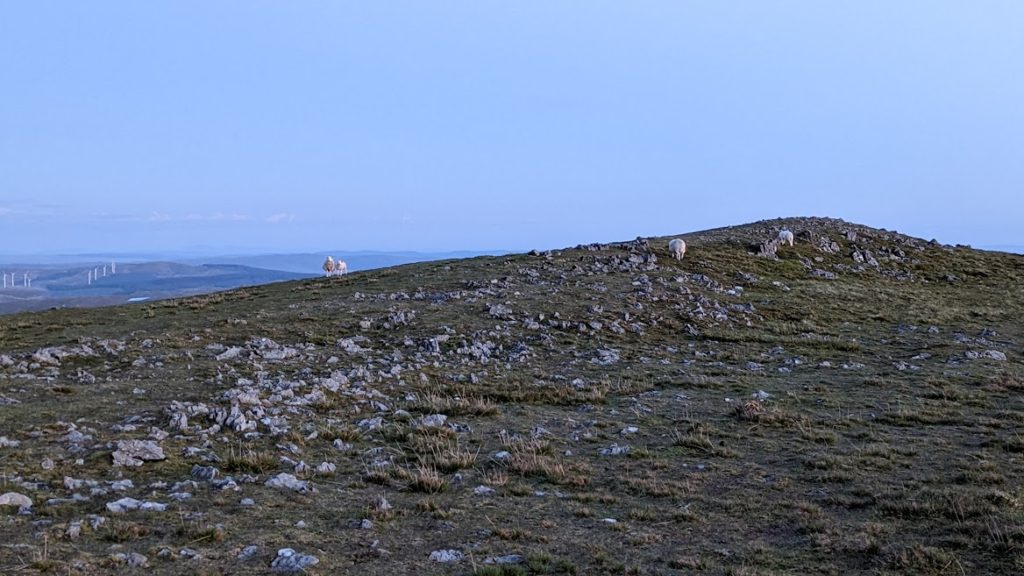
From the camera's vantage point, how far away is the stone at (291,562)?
7.10m

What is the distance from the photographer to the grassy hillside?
305 inches

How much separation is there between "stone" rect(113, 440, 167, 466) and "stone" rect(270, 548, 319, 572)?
4181mm

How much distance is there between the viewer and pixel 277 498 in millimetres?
9180

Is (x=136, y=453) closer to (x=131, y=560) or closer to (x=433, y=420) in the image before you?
(x=131, y=560)

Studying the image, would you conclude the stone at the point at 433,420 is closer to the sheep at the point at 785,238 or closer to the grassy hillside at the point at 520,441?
the grassy hillside at the point at 520,441

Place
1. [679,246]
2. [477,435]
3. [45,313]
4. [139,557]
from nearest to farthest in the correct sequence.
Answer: [139,557]
[477,435]
[45,313]
[679,246]

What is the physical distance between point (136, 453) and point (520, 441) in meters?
6.26

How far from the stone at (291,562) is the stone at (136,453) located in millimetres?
4181

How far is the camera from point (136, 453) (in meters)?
10.4

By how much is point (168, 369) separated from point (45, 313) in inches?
1004

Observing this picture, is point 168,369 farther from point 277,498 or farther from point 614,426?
point 614,426

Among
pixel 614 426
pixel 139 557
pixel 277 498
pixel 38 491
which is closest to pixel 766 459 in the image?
pixel 614 426

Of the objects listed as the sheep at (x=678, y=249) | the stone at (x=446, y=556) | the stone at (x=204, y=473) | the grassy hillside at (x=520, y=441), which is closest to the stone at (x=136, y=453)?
the grassy hillside at (x=520, y=441)

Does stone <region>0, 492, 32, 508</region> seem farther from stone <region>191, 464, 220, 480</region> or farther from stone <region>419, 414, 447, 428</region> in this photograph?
stone <region>419, 414, 447, 428</region>
